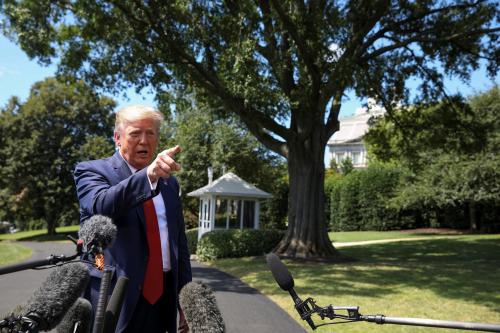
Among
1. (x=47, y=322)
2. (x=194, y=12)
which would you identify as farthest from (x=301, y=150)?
(x=47, y=322)

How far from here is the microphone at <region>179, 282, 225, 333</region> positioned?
1.94 m

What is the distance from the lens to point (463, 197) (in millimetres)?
29281

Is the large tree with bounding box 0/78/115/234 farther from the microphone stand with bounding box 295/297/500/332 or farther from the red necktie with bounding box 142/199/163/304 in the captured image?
the microphone stand with bounding box 295/297/500/332

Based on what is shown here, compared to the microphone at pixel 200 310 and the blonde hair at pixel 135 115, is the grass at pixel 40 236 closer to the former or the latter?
the blonde hair at pixel 135 115

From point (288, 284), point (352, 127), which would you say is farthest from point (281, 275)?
point (352, 127)

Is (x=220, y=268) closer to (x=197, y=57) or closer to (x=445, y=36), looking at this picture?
(x=197, y=57)

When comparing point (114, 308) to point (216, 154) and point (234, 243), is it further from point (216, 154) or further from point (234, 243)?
point (216, 154)

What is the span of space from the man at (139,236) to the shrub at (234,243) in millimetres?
15999

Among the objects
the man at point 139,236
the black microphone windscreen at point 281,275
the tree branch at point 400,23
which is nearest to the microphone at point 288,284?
the black microphone windscreen at point 281,275

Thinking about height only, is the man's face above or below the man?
above

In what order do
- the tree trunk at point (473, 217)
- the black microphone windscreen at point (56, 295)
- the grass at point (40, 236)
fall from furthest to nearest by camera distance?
the grass at point (40, 236), the tree trunk at point (473, 217), the black microphone windscreen at point (56, 295)

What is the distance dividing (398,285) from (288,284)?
946 centimetres

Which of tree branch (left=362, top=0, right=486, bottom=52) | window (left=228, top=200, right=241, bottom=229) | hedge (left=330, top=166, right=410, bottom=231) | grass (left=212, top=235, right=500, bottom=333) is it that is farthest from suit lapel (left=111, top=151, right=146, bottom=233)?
hedge (left=330, top=166, right=410, bottom=231)

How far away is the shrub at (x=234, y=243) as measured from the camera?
18.7m
